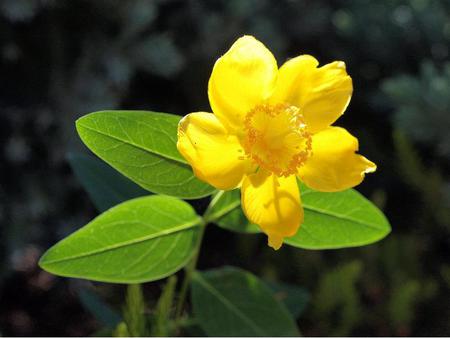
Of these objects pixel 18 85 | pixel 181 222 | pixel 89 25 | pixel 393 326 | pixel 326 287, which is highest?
pixel 181 222

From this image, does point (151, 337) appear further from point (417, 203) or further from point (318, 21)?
point (318, 21)

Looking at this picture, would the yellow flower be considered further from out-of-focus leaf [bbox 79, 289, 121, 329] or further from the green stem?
out-of-focus leaf [bbox 79, 289, 121, 329]

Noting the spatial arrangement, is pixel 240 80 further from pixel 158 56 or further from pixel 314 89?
pixel 158 56

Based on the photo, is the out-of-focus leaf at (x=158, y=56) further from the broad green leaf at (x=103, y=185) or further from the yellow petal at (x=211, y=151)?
the yellow petal at (x=211, y=151)

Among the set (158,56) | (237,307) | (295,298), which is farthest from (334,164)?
(158,56)

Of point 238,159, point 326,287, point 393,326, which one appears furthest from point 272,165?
point 393,326

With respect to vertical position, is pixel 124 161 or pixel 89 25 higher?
pixel 124 161
